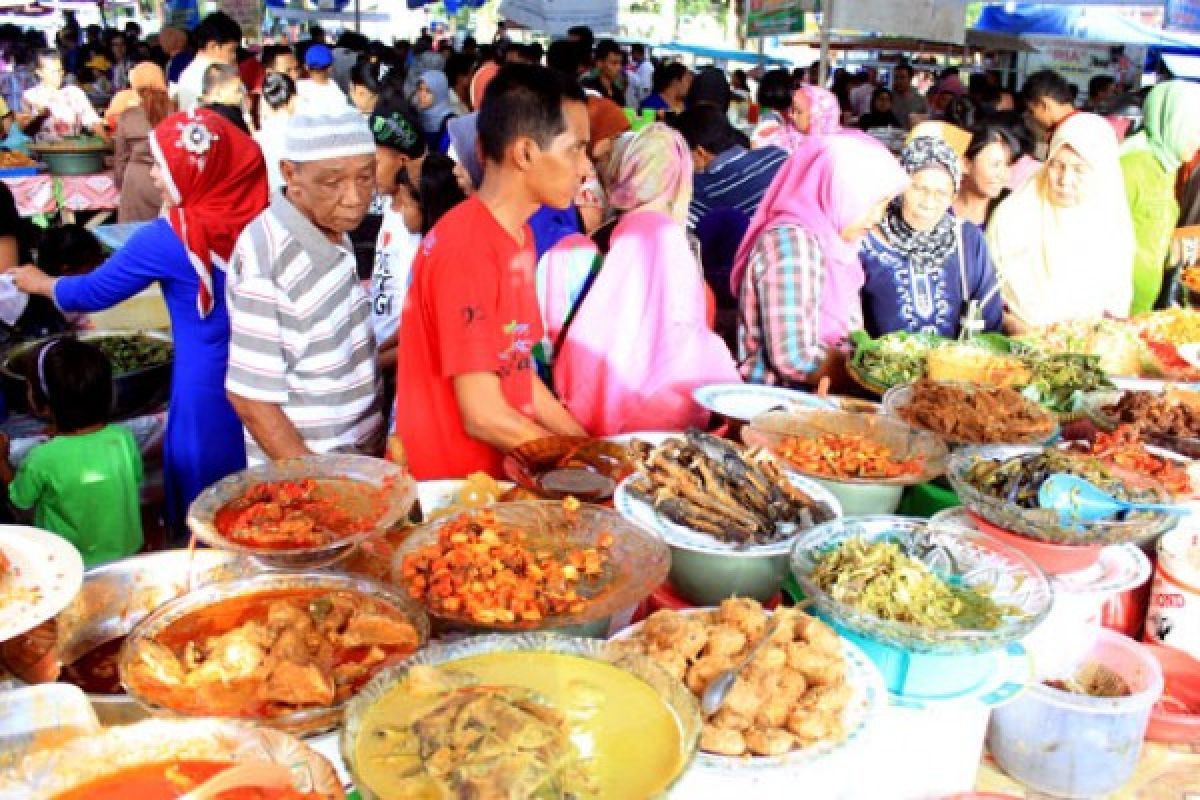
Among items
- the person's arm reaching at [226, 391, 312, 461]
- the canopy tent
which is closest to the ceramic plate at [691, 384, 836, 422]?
the person's arm reaching at [226, 391, 312, 461]

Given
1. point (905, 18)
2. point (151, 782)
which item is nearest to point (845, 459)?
point (151, 782)

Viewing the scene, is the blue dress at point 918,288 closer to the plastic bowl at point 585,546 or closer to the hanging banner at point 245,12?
the plastic bowl at point 585,546

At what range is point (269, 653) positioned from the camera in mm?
1404

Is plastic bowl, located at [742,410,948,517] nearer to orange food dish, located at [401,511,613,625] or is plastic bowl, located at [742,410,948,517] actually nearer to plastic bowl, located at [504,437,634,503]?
plastic bowl, located at [504,437,634,503]

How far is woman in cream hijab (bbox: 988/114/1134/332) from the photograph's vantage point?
4.01 m

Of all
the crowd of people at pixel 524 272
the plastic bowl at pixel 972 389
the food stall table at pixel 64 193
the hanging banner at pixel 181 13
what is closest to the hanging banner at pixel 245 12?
the hanging banner at pixel 181 13

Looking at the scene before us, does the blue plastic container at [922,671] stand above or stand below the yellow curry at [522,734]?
below

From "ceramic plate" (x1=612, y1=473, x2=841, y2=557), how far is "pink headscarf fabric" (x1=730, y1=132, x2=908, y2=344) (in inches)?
53.8

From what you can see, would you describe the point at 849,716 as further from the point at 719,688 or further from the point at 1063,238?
the point at 1063,238

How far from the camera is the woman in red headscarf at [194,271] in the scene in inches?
114

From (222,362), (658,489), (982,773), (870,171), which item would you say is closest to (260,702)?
(658,489)

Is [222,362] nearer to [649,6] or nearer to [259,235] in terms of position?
[259,235]

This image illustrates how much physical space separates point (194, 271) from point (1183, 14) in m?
8.98

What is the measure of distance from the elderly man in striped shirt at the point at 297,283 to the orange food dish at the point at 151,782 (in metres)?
1.27
